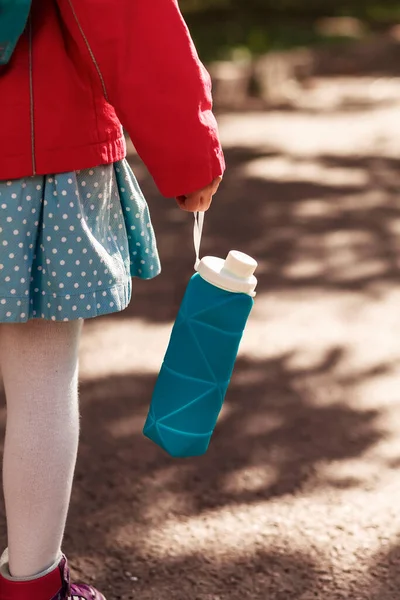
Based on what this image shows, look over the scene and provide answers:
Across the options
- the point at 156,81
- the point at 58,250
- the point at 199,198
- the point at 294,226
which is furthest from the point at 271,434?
the point at 294,226

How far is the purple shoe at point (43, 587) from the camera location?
77.0 inches

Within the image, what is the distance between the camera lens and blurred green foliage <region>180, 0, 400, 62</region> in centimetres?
931

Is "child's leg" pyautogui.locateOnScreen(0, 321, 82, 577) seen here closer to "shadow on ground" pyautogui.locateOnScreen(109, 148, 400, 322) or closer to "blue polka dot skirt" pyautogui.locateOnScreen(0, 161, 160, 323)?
"blue polka dot skirt" pyautogui.locateOnScreen(0, 161, 160, 323)

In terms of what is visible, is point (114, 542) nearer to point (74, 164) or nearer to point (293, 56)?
point (74, 164)

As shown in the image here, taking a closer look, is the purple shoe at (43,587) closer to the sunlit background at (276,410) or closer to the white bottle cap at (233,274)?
the sunlit background at (276,410)

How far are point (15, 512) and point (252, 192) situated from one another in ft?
11.9

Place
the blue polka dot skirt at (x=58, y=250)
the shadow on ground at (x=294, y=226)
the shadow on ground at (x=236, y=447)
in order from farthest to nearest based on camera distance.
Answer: the shadow on ground at (x=294, y=226) < the shadow on ground at (x=236, y=447) < the blue polka dot skirt at (x=58, y=250)

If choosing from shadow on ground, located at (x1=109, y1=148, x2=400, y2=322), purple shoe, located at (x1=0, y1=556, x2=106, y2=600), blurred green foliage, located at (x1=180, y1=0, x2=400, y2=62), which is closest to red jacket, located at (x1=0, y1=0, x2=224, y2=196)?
purple shoe, located at (x1=0, y1=556, x2=106, y2=600)

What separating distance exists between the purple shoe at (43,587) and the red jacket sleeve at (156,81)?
30.5 inches

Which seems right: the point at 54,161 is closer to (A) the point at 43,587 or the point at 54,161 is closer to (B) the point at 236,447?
(A) the point at 43,587

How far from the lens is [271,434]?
2906 mm

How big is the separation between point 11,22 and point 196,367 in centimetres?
74

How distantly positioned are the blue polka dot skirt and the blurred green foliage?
663 centimetres

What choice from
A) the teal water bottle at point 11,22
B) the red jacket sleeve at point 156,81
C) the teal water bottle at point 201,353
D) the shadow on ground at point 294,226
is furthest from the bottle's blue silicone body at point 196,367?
the shadow on ground at point 294,226
